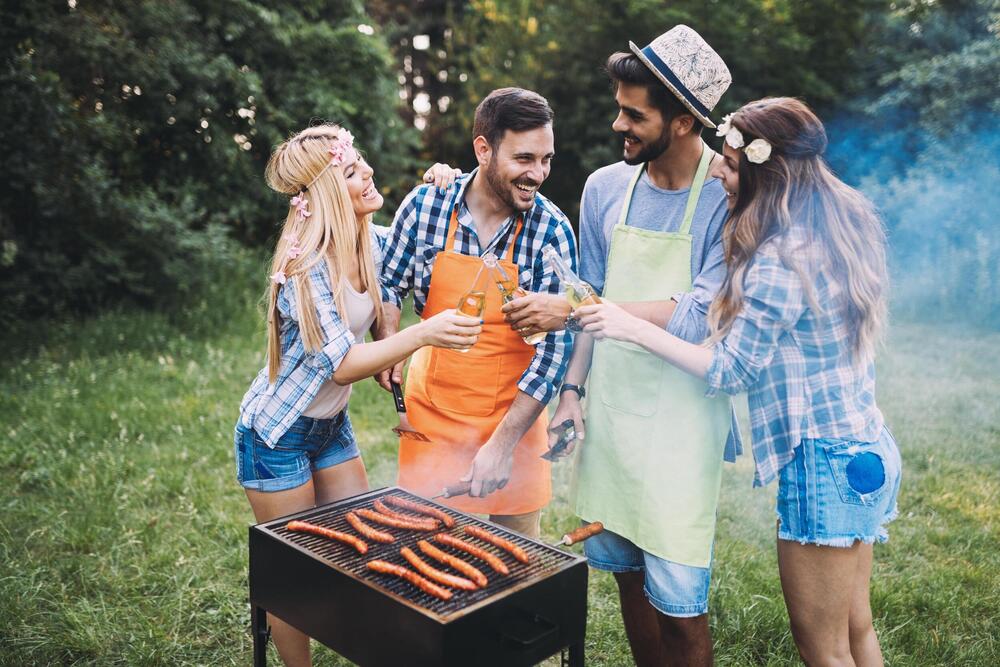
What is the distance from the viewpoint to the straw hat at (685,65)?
8.65 feet

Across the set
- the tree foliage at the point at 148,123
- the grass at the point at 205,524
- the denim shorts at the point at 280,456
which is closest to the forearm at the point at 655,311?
the denim shorts at the point at 280,456

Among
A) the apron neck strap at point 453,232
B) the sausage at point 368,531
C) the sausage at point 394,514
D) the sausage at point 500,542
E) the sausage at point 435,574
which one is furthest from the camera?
the apron neck strap at point 453,232

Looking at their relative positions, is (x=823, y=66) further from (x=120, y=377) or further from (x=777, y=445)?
(x=777, y=445)

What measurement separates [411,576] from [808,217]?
1.49 m

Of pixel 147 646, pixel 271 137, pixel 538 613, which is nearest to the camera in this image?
pixel 538 613

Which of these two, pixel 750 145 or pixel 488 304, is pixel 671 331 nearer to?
pixel 750 145

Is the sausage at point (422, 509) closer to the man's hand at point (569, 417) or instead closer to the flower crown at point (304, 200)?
the man's hand at point (569, 417)

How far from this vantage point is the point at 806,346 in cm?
235

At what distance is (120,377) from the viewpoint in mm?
6969

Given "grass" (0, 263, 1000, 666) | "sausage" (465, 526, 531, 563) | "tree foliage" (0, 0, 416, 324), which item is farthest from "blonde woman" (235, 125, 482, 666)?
"tree foliage" (0, 0, 416, 324)

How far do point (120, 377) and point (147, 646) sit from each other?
3.99 metres

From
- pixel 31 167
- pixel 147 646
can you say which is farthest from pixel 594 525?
pixel 31 167

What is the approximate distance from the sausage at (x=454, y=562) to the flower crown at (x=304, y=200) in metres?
1.00

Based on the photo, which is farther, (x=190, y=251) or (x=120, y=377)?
(x=190, y=251)
